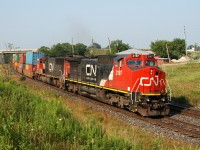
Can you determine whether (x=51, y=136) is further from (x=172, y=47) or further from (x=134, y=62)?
(x=172, y=47)

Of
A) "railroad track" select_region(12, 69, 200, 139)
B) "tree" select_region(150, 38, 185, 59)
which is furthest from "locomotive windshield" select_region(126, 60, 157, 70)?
"tree" select_region(150, 38, 185, 59)

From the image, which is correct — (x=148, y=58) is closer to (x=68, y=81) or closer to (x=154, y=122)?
(x=154, y=122)

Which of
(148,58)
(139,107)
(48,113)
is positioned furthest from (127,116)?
(48,113)

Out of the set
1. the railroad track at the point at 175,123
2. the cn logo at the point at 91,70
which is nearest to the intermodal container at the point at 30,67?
the cn logo at the point at 91,70

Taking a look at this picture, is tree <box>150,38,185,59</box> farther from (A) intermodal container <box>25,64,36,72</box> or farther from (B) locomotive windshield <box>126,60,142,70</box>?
(B) locomotive windshield <box>126,60,142,70</box>

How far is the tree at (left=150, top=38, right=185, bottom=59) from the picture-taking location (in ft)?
318

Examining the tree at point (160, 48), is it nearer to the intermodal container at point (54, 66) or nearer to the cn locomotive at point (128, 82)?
the intermodal container at point (54, 66)

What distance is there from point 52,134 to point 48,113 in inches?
60.9

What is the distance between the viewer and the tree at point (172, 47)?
96.8m

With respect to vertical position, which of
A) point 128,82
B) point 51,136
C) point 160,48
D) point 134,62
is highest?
point 160,48

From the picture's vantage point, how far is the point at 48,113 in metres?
8.38

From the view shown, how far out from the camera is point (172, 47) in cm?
9794

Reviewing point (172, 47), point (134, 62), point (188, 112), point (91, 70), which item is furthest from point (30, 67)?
point (172, 47)

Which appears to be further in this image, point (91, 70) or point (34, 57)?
point (34, 57)
